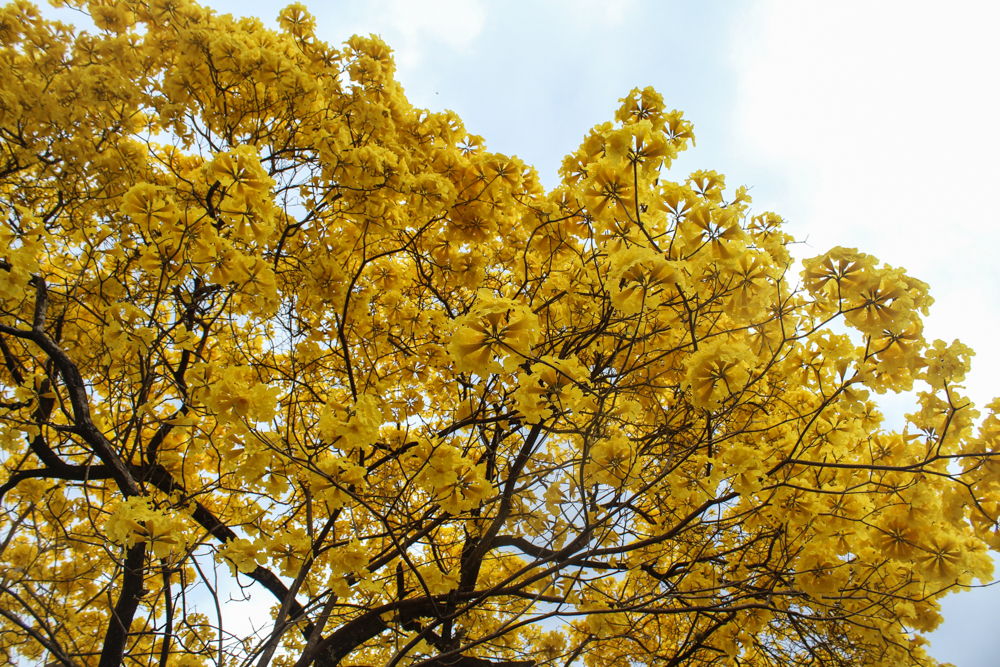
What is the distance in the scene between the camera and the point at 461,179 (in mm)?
3455

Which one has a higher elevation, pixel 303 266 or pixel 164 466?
pixel 303 266

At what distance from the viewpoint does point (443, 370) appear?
434 cm

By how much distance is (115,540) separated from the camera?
7.72 ft

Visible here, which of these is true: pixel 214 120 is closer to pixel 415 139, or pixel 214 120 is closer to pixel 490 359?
pixel 415 139

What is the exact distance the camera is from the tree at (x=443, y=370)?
2.08 m

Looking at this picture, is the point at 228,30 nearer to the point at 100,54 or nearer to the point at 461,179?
the point at 100,54

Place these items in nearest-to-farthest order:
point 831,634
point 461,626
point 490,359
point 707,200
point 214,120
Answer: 1. point 490,359
2. point 707,200
3. point 831,634
4. point 214,120
5. point 461,626

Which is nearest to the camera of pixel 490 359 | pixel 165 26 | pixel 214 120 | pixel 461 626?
pixel 490 359

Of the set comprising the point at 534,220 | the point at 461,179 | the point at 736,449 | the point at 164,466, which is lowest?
the point at 736,449

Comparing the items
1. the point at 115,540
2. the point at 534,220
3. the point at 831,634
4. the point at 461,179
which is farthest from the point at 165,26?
the point at 831,634

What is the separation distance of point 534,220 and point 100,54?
11.3ft

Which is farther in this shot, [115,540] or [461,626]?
[461,626]

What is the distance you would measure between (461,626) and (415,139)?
400 cm

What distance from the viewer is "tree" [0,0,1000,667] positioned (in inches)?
81.9
